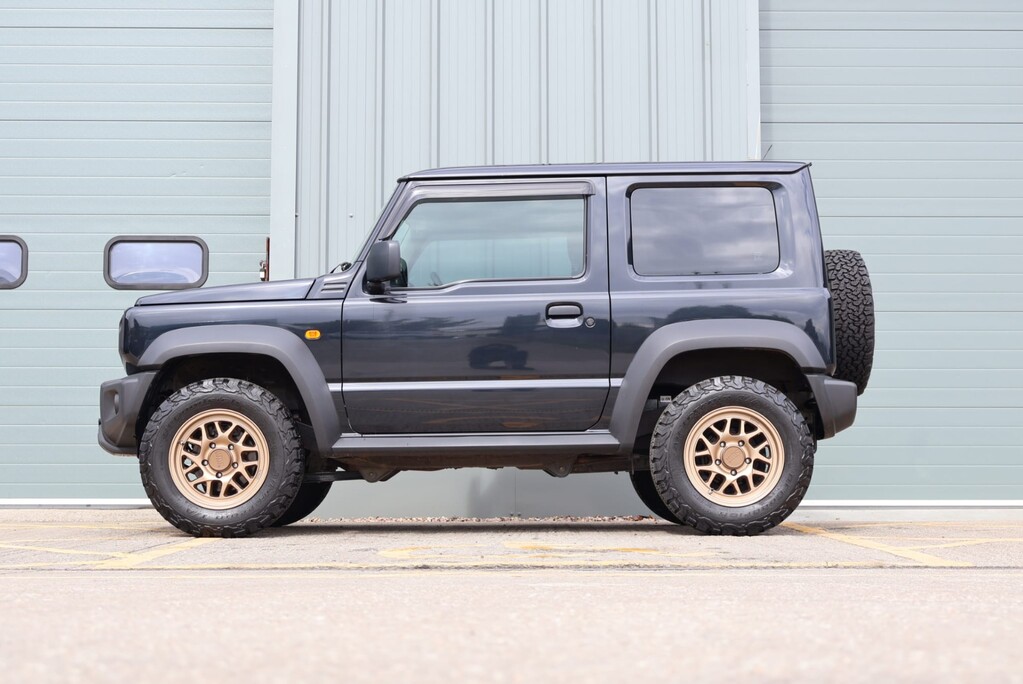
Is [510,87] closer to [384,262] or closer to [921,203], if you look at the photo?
[921,203]

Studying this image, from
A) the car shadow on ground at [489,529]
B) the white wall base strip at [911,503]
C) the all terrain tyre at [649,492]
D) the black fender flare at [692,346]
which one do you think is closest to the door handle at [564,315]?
the black fender flare at [692,346]

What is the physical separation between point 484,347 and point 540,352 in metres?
0.27

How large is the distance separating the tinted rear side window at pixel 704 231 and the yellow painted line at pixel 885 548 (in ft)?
4.49

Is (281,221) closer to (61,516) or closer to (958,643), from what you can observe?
(61,516)

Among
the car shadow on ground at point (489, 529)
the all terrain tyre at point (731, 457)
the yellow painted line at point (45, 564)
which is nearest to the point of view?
the yellow painted line at point (45, 564)

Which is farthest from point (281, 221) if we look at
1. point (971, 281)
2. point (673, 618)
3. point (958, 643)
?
point (958, 643)

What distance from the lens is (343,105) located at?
9.10m

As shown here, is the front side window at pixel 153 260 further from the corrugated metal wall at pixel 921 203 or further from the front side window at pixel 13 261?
the corrugated metal wall at pixel 921 203

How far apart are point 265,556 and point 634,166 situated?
278 cm

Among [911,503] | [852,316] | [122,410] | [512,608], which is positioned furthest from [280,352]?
[911,503]

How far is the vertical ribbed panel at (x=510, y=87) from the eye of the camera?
906cm

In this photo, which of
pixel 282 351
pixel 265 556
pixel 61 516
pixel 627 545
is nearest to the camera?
pixel 265 556

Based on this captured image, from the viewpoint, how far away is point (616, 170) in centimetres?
629

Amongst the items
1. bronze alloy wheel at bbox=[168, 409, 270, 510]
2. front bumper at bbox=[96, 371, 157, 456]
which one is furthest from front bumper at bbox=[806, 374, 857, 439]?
front bumper at bbox=[96, 371, 157, 456]
